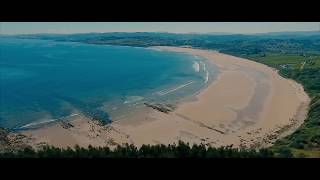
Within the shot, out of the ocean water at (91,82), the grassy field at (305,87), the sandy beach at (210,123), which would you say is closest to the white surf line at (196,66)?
the ocean water at (91,82)

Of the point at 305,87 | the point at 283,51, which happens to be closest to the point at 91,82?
the point at 305,87

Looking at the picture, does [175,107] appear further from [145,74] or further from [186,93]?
[145,74]

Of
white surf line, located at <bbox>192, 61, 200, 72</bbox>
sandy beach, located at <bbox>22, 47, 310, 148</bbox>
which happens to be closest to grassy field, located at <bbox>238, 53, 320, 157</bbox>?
sandy beach, located at <bbox>22, 47, 310, 148</bbox>

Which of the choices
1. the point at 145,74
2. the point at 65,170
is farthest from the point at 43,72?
the point at 65,170

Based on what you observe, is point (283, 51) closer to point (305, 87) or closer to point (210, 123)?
point (305, 87)

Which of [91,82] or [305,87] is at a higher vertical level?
[305,87]
